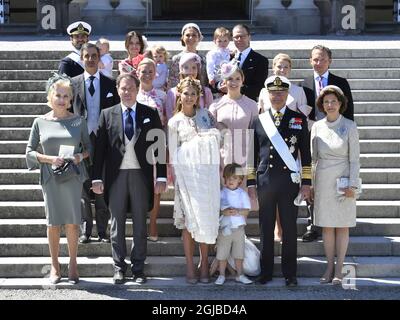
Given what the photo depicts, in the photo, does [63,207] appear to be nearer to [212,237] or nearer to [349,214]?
[212,237]

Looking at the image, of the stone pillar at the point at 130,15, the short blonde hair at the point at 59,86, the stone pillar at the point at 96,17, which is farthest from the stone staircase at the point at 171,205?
the stone pillar at the point at 130,15

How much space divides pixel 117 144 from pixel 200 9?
43.8 ft

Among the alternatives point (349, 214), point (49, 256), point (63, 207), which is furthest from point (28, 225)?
point (349, 214)

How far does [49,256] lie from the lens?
334 inches

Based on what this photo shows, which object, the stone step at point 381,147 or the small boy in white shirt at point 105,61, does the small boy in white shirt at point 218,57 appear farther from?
the stone step at point 381,147

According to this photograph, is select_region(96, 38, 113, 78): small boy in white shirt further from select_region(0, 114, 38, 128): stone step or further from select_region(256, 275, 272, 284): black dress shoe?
select_region(256, 275, 272, 284): black dress shoe

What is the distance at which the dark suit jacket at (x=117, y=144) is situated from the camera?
25.6 ft

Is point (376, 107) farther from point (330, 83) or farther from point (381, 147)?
point (330, 83)

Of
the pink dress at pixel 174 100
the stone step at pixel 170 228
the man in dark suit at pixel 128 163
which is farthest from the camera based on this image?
the stone step at pixel 170 228

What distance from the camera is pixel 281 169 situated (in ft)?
25.3

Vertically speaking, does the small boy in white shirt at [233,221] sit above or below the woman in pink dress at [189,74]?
below

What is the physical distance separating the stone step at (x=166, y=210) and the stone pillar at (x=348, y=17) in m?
8.88

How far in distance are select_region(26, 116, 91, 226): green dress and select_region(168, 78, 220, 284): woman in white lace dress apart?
96 cm

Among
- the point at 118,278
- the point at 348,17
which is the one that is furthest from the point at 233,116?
the point at 348,17
